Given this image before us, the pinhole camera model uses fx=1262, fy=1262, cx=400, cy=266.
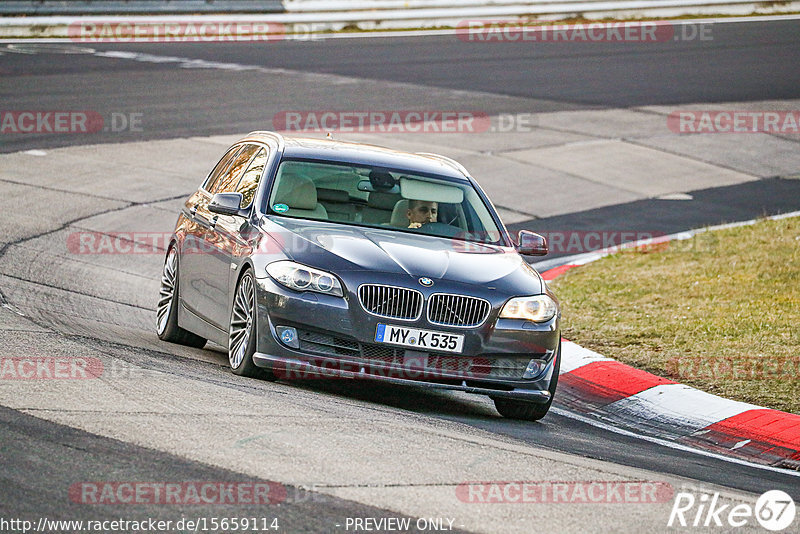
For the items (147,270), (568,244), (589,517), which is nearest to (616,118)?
(568,244)

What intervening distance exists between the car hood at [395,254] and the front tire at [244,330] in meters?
0.38

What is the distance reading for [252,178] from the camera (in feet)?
30.8

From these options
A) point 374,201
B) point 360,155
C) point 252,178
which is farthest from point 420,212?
point 252,178

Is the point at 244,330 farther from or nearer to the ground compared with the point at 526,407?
farther from the ground

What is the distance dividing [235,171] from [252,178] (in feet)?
1.71

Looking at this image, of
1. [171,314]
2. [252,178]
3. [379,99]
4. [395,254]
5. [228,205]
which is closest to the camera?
[395,254]

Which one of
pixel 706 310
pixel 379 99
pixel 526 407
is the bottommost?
pixel 706 310

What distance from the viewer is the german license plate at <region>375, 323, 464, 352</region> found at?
25.5 feet

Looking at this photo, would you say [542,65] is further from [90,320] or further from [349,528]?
[349,528]

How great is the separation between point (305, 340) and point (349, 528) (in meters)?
2.90

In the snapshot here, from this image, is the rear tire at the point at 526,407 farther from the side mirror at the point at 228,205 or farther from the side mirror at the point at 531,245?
the side mirror at the point at 228,205

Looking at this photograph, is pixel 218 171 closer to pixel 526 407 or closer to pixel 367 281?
pixel 367 281

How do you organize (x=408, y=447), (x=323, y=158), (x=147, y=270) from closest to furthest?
(x=408, y=447), (x=323, y=158), (x=147, y=270)

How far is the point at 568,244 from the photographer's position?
1617 cm
